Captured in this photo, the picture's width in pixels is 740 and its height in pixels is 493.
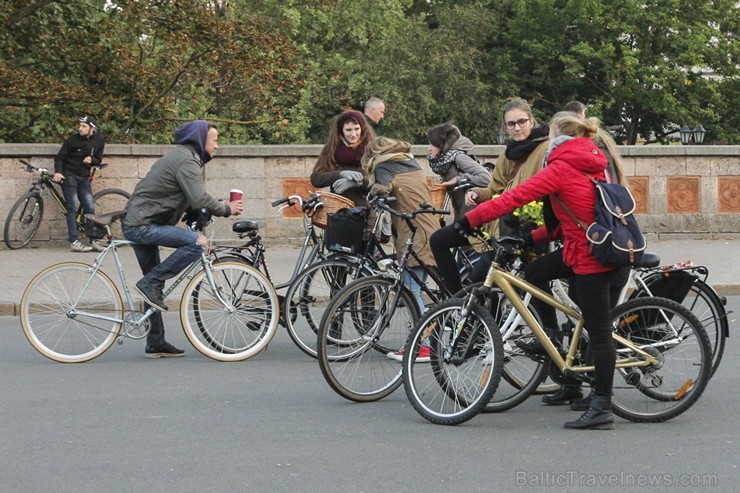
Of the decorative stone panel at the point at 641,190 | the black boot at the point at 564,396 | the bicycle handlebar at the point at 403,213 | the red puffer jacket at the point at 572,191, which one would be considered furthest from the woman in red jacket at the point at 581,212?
the decorative stone panel at the point at 641,190

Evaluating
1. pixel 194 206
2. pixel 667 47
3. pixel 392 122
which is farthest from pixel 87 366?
pixel 667 47

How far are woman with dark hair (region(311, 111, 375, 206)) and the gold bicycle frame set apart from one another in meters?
3.08

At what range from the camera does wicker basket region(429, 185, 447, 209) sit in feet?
30.2

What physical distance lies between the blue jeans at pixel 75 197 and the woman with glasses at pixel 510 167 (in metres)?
9.41

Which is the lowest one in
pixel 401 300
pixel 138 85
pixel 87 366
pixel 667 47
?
pixel 87 366

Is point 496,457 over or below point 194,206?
below

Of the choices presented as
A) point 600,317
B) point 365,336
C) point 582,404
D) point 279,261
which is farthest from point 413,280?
point 279,261

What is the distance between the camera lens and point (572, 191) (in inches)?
250

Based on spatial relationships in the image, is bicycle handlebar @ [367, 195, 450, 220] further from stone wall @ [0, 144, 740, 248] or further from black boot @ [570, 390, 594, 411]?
stone wall @ [0, 144, 740, 248]

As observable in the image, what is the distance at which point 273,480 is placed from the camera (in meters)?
5.53

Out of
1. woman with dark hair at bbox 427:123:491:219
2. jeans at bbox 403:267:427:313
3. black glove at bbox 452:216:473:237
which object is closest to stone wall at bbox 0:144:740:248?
woman with dark hair at bbox 427:123:491:219

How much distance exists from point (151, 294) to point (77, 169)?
27.1 ft

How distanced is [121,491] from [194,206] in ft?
12.1

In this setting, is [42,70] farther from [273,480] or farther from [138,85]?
[273,480]
